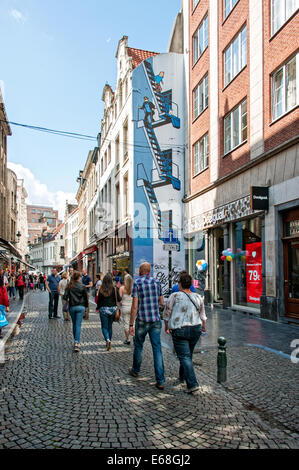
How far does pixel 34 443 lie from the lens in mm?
3385

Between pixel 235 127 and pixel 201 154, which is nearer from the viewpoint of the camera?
pixel 235 127

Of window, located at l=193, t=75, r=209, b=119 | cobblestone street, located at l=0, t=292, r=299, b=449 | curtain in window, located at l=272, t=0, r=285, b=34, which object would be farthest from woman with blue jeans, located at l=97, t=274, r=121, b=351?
window, located at l=193, t=75, r=209, b=119

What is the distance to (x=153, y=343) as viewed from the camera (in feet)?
17.3

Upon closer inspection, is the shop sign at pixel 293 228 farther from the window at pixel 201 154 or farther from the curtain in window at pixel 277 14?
the window at pixel 201 154

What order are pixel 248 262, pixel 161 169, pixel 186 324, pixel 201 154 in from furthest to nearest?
pixel 161 169 < pixel 201 154 < pixel 248 262 < pixel 186 324

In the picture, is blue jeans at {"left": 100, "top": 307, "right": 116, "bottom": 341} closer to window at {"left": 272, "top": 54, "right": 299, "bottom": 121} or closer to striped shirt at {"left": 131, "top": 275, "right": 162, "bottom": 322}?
striped shirt at {"left": 131, "top": 275, "right": 162, "bottom": 322}

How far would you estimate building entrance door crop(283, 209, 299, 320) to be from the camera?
10445 mm

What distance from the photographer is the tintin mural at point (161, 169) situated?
20406mm

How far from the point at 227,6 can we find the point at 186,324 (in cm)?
1505

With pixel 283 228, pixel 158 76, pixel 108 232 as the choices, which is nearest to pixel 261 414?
pixel 283 228

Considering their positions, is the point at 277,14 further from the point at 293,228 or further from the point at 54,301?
the point at 54,301

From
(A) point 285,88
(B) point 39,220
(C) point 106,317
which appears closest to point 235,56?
(A) point 285,88

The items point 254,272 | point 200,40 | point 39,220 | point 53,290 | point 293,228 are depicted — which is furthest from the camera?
point 39,220
